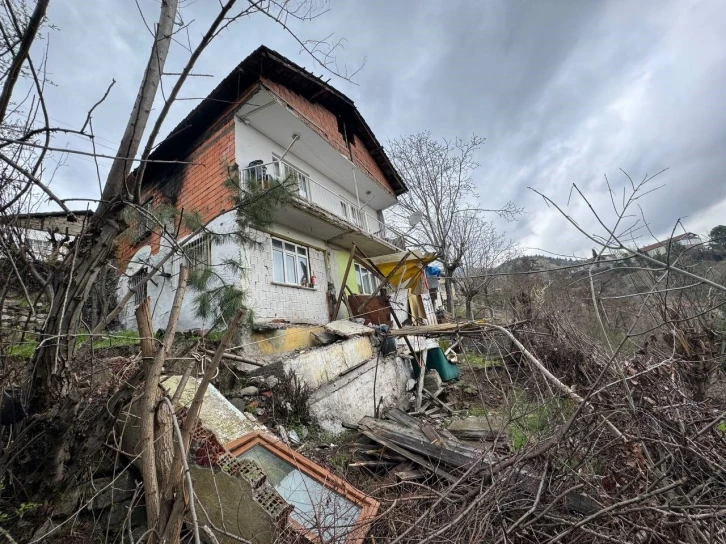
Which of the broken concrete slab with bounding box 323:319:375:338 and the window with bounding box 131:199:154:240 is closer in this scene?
the window with bounding box 131:199:154:240

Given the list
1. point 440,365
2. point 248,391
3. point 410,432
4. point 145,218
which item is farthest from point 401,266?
point 145,218

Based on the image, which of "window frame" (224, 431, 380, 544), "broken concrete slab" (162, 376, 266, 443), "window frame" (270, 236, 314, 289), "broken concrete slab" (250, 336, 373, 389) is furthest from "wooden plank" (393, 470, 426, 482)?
"window frame" (270, 236, 314, 289)

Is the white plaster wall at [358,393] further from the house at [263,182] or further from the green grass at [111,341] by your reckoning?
the green grass at [111,341]

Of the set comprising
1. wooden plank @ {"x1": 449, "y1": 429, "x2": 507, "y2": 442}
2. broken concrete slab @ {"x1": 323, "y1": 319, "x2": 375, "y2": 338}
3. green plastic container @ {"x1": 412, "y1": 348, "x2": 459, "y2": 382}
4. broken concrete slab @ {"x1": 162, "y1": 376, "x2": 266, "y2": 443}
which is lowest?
wooden plank @ {"x1": 449, "y1": 429, "x2": 507, "y2": 442}

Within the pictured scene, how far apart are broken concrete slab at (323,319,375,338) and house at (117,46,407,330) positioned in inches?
36.8

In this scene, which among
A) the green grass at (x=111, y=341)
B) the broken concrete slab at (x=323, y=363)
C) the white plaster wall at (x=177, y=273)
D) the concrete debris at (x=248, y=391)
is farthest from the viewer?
the white plaster wall at (x=177, y=273)

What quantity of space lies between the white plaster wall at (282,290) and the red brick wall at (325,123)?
13.2 feet

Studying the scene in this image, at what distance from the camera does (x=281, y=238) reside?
8.65m

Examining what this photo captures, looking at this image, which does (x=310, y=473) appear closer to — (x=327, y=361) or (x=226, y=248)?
(x=327, y=361)

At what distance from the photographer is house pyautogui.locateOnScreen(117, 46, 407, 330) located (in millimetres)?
7656

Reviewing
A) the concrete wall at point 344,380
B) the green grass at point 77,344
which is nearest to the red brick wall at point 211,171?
the green grass at point 77,344

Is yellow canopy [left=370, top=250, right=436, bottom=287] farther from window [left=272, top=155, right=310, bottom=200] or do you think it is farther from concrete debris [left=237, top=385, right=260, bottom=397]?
concrete debris [left=237, top=385, right=260, bottom=397]

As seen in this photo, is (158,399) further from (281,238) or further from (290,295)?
(281,238)

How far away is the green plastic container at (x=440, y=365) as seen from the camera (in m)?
8.69
